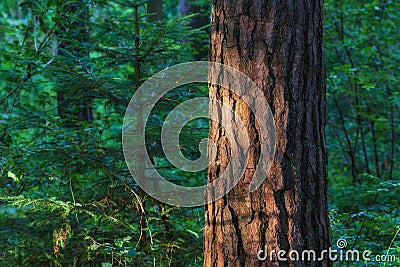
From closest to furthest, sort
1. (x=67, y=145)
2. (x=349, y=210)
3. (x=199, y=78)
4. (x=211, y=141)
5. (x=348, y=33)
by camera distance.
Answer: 1. (x=211, y=141)
2. (x=67, y=145)
3. (x=199, y=78)
4. (x=349, y=210)
5. (x=348, y=33)

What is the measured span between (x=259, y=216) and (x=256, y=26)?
96 centimetres

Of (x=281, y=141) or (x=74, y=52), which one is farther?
(x=74, y=52)

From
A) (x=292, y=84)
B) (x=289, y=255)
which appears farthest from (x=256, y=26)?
(x=289, y=255)

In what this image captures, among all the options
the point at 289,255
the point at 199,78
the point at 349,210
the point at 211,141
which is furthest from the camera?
the point at 349,210

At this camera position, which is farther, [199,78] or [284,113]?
[199,78]

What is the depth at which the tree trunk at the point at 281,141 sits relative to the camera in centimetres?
240

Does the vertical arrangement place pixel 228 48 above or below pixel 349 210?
above

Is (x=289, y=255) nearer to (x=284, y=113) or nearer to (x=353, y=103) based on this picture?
(x=284, y=113)

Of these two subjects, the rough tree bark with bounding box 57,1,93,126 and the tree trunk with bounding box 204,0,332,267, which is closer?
the tree trunk with bounding box 204,0,332,267

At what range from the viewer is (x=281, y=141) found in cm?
242

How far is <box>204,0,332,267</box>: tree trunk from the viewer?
2.40 meters

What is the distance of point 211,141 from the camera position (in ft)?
8.66

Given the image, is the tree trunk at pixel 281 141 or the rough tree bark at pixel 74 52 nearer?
the tree trunk at pixel 281 141

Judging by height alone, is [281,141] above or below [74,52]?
below
